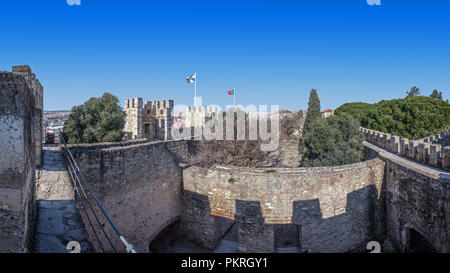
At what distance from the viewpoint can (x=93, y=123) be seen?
14.6 meters

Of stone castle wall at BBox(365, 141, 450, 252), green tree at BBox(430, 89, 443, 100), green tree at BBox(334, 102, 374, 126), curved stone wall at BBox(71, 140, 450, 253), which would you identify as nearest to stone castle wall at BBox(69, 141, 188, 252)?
curved stone wall at BBox(71, 140, 450, 253)

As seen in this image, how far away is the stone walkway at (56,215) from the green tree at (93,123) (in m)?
9.96

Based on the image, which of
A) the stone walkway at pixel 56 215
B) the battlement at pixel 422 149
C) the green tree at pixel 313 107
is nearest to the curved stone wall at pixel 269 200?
the battlement at pixel 422 149

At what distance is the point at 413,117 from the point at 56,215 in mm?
26921

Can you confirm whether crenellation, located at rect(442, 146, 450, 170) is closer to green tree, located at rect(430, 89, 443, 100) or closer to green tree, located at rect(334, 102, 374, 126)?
green tree, located at rect(334, 102, 374, 126)

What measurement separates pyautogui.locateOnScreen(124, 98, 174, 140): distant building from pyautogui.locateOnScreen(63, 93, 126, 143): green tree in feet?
12.1

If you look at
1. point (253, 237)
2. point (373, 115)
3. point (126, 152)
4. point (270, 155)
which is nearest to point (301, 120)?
point (373, 115)

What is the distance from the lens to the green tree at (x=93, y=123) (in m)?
14.1

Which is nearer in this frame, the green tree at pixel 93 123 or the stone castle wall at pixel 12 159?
the stone castle wall at pixel 12 159

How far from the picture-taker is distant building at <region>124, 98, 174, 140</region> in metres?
19.4

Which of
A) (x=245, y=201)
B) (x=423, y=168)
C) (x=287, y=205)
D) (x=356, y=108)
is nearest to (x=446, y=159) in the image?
(x=423, y=168)

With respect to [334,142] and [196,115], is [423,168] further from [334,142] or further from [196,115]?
[196,115]

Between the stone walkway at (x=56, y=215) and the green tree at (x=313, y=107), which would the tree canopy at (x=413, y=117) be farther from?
the stone walkway at (x=56, y=215)
